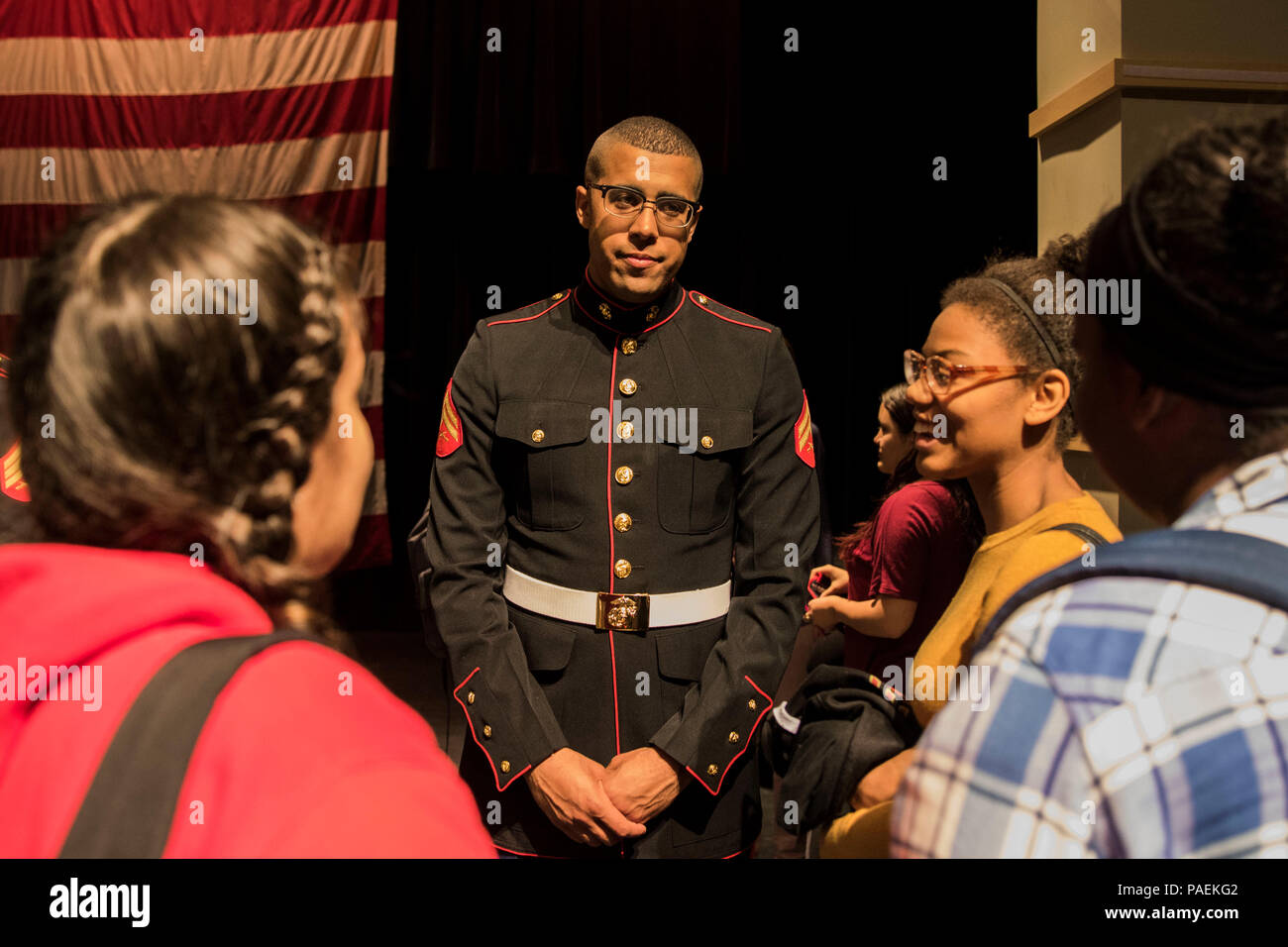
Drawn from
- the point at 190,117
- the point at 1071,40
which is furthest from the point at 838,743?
the point at 190,117

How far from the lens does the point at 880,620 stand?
2.13 metres

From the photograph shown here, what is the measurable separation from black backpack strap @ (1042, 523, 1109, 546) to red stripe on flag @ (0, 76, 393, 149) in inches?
165

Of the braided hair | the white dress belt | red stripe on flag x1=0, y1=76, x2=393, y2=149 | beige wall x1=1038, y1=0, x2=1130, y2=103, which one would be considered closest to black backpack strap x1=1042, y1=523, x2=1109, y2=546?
the white dress belt

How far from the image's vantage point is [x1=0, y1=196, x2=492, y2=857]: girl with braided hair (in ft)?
1.74

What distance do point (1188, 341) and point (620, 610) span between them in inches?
43.8

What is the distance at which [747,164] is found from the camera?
5.07 m

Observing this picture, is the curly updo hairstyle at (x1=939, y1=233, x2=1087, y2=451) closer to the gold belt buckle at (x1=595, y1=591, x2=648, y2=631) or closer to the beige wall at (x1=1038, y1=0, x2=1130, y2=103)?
the gold belt buckle at (x1=595, y1=591, x2=648, y2=631)

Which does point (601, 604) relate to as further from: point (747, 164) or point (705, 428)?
point (747, 164)

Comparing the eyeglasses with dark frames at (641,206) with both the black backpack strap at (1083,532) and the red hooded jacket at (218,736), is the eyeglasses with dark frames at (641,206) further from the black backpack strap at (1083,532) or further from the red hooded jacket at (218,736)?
the red hooded jacket at (218,736)

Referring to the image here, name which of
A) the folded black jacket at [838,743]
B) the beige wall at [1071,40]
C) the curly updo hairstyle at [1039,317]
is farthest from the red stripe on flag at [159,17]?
the folded black jacket at [838,743]

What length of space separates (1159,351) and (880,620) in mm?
1543
